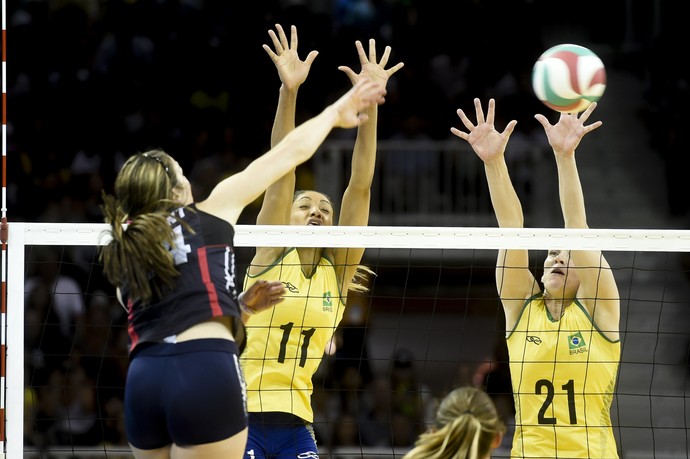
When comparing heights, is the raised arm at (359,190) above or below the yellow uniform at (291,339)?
above

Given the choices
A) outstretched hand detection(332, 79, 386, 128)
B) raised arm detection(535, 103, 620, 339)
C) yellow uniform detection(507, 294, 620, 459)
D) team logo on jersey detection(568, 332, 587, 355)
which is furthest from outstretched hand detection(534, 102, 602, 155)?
outstretched hand detection(332, 79, 386, 128)

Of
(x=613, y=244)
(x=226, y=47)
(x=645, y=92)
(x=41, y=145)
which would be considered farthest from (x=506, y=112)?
(x=613, y=244)

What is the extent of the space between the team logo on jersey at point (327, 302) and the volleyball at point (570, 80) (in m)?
1.48

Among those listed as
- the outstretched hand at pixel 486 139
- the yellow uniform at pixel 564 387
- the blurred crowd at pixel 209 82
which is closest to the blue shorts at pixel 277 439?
the yellow uniform at pixel 564 387

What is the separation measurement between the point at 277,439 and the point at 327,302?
709 millimetres

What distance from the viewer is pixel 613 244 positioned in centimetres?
514

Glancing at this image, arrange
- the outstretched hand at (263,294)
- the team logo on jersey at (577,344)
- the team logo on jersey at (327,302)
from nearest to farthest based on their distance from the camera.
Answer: the outstretched hand at (263,294), the team logo on jersey at (577,344), the team logo on jersey at (327,302)

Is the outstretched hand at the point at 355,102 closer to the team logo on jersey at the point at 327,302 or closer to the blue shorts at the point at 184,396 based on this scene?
the blue shorts at the point at 184,396

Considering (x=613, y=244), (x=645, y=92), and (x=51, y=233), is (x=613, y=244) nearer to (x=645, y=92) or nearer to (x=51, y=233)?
(x=51, y=233)

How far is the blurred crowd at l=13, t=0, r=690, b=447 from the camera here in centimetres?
1179

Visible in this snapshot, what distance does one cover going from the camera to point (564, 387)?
5.04 meters

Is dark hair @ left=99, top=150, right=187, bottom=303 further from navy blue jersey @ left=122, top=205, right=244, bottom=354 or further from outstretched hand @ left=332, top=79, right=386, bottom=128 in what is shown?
outstretched hand @ left=332, top=79, right=386, bottom=128

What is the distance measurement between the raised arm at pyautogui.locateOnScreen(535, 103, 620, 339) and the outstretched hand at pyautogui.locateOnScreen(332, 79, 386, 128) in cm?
146

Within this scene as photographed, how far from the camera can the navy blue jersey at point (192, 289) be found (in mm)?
3500
